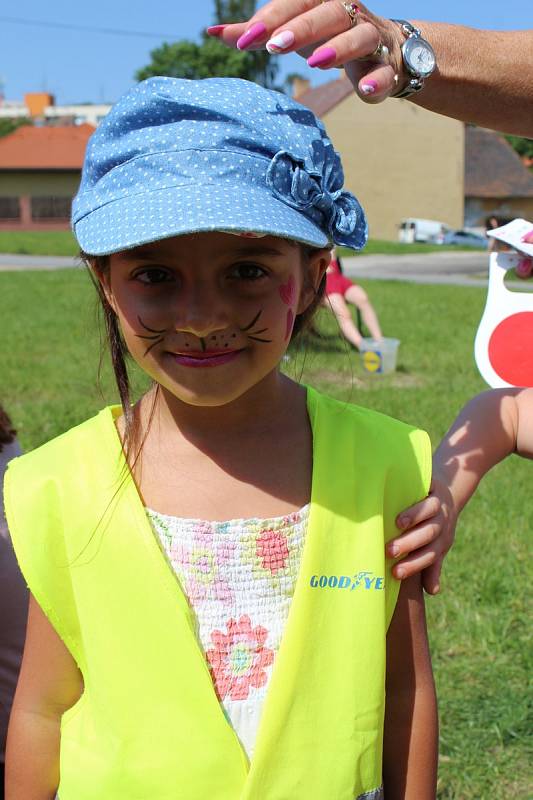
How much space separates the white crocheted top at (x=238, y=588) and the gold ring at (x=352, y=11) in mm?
727

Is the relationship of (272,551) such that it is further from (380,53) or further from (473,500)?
(473,500)

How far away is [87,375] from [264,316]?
627 cm

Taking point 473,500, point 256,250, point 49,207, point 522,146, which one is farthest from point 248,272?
point 522,146

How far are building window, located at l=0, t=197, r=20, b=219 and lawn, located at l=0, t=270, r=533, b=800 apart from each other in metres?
35.1

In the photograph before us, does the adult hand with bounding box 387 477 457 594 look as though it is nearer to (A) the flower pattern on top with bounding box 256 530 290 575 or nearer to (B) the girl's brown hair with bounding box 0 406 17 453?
(A) the flower pattern on top with bounding box 256 530 290 575

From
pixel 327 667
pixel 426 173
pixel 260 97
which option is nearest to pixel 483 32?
pixel 260 97

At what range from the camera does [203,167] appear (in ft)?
4.26

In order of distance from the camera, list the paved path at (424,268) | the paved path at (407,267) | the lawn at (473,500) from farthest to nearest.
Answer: the paved path at (424,268) → the paved path at (407,267) → the lawn at (473,500)

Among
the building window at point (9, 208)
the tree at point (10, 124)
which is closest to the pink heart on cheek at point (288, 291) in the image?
the building window at point (9, 208)

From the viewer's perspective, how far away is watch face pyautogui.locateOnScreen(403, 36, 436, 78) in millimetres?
1500

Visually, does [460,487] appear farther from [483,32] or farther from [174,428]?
[483,32]

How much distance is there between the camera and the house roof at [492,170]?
155 ft

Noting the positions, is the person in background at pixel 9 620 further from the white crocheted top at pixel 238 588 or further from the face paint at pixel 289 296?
the face paint at pixel 289 296

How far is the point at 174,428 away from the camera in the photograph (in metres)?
1.56
